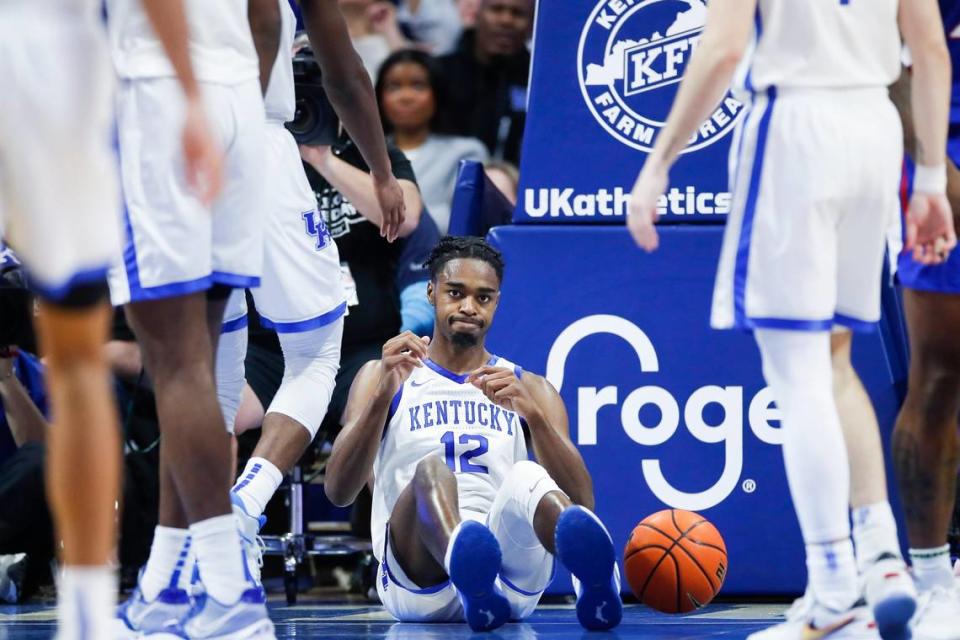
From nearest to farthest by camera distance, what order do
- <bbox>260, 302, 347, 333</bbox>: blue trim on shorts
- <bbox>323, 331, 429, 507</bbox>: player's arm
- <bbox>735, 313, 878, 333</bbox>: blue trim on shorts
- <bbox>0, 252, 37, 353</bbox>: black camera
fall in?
1. <bbox>735, 313, 878, 333</bbox>: blue trim on shorts
2. <bbox>260, 302, 347, 333</bbox>: blue trim on shorts
3. <bbox>323, 331, 429, 507</bbox>: player's arm
4. <bbox>0, 252, 37, 353</bbox>: black camera

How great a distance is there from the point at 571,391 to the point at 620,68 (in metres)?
1.23

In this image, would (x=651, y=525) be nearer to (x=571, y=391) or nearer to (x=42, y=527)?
(x=571, y=391)

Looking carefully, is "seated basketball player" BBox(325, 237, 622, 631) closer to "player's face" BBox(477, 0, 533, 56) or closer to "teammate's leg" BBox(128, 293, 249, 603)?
"teammate's leg" BBox(128, 293, 249, 603)

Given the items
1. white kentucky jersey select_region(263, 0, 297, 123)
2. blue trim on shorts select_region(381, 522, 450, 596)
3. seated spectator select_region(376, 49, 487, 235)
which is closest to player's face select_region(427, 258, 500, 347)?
blue trim on shorts select_region(381, 522, 450, 596)

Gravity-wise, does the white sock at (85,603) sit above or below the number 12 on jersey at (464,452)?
above

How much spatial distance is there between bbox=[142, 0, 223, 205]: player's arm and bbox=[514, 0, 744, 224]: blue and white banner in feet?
9.01

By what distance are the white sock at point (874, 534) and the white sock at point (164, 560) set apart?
1586mm

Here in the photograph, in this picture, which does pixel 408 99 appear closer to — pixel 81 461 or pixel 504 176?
pixel 504 176

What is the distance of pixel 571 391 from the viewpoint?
18.6 ft

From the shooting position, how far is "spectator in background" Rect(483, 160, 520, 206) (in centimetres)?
821

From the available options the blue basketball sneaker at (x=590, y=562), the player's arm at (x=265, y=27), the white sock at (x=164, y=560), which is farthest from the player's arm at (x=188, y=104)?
the blue basketball sneaker at (x=590, y=562)

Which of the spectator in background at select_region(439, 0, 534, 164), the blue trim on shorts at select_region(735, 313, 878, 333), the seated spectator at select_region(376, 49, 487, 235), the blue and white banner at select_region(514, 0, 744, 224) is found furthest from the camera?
the spectator in background at select_region(439, 0, 534, 164)

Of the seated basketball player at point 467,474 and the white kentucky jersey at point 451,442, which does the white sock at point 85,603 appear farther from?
the white kentucky jersey at point 451,442

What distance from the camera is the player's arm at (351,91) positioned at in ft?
15.1
